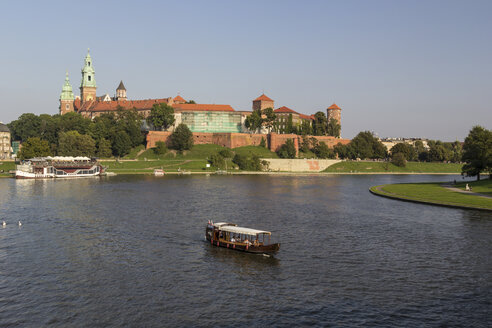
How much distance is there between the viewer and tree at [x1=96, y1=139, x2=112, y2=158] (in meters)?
146

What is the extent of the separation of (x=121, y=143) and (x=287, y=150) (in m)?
60.6

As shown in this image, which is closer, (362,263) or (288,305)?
(288,305)

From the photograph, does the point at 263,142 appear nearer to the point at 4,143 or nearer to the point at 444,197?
the point at 4,143

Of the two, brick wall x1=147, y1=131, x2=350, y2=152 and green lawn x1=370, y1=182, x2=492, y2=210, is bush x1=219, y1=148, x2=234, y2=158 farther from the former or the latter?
green lawn x1=370, y1=182, x2=492, y2=210

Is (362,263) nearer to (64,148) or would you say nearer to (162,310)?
(162,310)

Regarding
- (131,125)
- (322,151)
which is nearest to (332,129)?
(322,151)

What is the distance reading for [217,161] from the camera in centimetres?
14400

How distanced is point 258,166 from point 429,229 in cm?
10501

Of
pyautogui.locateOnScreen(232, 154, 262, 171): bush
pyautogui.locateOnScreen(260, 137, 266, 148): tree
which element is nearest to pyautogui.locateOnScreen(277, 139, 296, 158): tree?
pyautogui.locateOnScreen(260, 137, 266, 148): tree

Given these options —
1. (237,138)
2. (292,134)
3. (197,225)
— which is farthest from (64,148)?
(197,225)

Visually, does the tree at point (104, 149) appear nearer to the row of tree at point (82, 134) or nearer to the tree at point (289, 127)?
the row of tree at point (82, 134)

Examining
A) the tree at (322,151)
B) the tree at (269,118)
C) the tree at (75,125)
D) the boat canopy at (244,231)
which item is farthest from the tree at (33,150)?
the boat canopy at (244,231)

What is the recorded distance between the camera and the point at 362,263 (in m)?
33.5

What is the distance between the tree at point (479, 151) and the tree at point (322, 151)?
78.3 meters
